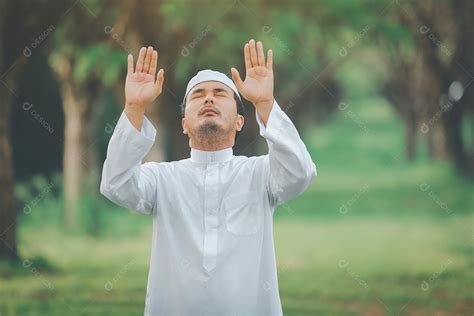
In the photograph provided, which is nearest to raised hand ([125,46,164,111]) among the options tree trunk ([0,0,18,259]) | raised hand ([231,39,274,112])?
raised hand ([231,39,274,112])

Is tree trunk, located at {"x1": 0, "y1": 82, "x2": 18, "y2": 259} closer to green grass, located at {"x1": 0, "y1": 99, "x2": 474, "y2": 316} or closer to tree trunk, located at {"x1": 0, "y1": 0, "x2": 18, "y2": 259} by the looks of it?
tree trunk, located at {"x1": 0, "y1": 0, "x2": 18, "y2": 259}

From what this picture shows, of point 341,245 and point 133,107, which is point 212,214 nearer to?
point 133,107

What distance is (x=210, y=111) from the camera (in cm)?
261

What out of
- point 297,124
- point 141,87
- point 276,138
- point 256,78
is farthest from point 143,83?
point 297,124

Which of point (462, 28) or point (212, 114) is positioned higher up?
point (462, 28)

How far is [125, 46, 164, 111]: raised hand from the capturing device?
249cm

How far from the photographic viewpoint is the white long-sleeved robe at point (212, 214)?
2.45 metres

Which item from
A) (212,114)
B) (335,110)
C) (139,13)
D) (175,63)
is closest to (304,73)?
(335,110)

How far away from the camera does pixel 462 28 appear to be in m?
7.45

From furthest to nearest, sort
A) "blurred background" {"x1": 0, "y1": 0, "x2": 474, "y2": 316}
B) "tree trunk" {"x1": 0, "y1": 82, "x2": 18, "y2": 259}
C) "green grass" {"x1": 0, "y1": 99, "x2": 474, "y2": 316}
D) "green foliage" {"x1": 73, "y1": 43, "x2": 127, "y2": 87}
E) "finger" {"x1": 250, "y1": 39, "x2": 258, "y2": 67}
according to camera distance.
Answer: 1. "green foliage" {"x1": 73, "y1": 43, "x2": 127, "y2": 87}
2. "blurred background" {"x1": 0, "y1": 0, "x2": 474, "y2": 316}
3. "tree trunk" {"x1": 0, "y1": 82, "x2": 18, "y2": 259}
4. "green grass" {"x1": 0, "y1": 99, "x2": 474, "y2": 316}
5. "finger" {"x1": 250, "y1": 39, "x2": 258, "y2": 67}

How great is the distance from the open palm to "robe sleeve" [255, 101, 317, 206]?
0.05m

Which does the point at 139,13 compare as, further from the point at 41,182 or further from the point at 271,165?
the point at 271,165

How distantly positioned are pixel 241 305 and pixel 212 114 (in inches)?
24.9

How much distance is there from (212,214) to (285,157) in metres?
0.32
